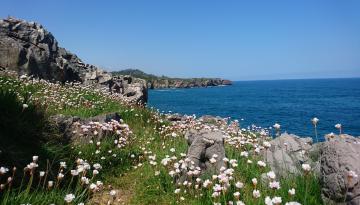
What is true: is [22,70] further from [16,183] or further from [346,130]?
[346,130]

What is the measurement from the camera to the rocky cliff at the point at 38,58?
2389cm

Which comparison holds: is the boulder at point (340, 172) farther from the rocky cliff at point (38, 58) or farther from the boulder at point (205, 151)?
the rocky cliff at point (38, 58)

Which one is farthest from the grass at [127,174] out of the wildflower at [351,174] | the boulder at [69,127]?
the wildflower at [351,174]

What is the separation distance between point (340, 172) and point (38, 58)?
79.5 feet

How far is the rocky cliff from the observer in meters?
23.9

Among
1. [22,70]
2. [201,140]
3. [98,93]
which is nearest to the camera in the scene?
[201,140]

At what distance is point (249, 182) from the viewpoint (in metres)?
7.38

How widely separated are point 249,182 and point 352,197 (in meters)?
2.43

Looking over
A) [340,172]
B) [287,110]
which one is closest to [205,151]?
[340,172]

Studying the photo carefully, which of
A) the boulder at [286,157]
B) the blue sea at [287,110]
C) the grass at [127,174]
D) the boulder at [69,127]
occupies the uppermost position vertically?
the boulder at [69,127]

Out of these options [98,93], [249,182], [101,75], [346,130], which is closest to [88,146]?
[249,182]

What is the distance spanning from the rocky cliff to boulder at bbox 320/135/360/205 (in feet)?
49.3

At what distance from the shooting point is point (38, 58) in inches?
1024

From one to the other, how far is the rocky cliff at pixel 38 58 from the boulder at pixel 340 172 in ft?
49.3
